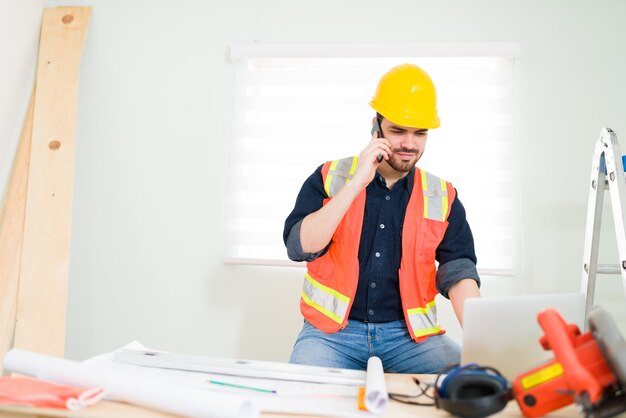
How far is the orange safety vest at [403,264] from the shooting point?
209cm

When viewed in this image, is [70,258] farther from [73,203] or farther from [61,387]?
[61,387]

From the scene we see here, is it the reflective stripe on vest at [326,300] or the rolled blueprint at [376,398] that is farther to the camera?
the reflective stripe on vest at [326,300]

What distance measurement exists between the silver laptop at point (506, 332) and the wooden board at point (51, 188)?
6.73ft

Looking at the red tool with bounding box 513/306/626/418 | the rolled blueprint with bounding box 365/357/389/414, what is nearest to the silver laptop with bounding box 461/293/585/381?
the red tool with bounding box 513/306/626/418

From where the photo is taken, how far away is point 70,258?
3020 mm

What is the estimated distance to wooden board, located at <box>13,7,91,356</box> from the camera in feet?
8.91

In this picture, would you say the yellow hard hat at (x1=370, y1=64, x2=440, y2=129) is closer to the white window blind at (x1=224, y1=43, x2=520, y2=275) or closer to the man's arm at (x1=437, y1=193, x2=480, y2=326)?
the man's arm at (x1=437, y1=193, x2=480, y2=326)

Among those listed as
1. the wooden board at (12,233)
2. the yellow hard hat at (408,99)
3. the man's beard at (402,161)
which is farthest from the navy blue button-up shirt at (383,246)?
the wooden board at (12,233)

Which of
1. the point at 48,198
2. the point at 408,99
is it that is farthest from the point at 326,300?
Answer: the point at 48,198

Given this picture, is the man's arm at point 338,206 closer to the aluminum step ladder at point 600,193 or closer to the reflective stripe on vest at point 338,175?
the reflective stripe on vest at point 338,175

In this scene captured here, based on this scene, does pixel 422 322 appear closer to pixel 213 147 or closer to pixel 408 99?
pixel 408 99

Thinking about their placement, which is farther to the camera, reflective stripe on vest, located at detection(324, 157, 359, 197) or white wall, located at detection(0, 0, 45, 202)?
white wall, located at detection(0, 0, 45, 202)

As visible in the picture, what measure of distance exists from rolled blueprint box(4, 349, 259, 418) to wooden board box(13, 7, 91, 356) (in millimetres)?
1469

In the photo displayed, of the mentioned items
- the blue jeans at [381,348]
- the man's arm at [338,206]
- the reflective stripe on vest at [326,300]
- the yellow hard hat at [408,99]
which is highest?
the yellow hard hat at [408,99]
